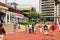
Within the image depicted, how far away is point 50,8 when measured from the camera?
84.8 meters

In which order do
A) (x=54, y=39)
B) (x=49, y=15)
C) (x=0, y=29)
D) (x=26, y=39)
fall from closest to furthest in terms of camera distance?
(x=0, y=29) < (x=54, y=39) < (x=26, y=39) < (x=49, y=15)

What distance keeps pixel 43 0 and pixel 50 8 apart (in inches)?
171

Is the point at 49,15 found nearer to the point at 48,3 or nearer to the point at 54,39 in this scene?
the point at 48,3

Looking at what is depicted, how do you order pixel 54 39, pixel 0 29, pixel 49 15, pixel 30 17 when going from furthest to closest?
1. pixel 49 15
2. pixel 30 17
3. pixel 54 39
4. pixel 0 29

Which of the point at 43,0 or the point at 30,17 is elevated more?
the point at 43,0

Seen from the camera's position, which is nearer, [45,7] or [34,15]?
[34,15]

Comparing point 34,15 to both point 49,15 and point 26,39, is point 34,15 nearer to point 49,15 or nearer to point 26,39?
point 49,15

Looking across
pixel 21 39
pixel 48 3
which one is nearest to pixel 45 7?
pixel 48 3

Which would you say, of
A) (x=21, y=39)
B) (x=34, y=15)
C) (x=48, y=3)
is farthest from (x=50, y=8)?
(x=21, y=39)

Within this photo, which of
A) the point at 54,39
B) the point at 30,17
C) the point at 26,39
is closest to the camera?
the point at 54,39

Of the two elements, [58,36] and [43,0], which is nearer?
[58,36]

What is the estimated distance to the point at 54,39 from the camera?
5859 millimetres

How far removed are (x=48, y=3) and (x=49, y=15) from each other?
6.24 metres

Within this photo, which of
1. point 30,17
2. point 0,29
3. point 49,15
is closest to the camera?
point 0,29
